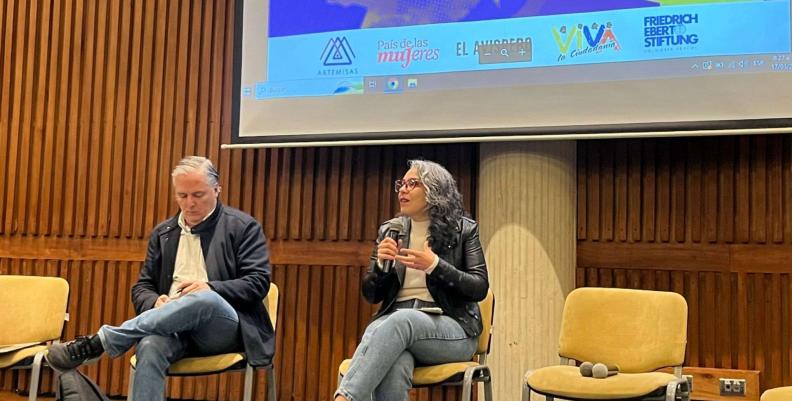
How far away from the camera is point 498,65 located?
14.4 ft

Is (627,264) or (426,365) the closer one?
(426,365)

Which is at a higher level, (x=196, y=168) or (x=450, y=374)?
(x=196, y=168)

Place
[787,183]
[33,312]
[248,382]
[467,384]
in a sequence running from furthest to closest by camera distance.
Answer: [787,183] → [33,312] → [248,382] → [467,384]

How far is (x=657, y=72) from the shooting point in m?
4.09

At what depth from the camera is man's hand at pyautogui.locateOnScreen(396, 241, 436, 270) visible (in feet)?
10.8

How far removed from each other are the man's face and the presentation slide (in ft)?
3.34

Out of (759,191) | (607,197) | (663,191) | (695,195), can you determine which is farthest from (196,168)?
(759,191)

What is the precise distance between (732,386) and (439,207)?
Result: 1780mm

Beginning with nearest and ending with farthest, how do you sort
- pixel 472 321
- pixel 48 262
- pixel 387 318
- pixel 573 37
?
pixel 387 318 < pixel 472 321 < pixel 573 37 < pixel 48 262

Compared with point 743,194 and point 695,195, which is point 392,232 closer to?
point 695,195

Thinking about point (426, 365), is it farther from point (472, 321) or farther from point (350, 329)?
point (350, 329)

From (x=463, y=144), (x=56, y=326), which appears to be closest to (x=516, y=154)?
(x=463, y=144)

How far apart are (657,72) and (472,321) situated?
1582 mm

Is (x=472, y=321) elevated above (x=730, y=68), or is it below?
below
